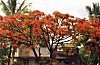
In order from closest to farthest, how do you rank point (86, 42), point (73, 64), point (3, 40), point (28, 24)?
1. point (28, 24)
2. point (3, 40)
3. point (86, 42)
4. point (73, 64)

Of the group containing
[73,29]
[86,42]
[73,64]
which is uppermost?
[73,29]

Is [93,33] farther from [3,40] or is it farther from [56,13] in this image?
[3,40]

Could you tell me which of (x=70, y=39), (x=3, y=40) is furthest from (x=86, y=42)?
(x=3, y=40)

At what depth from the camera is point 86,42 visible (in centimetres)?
3002

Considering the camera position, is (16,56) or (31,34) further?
(16,56)

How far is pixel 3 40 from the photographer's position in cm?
2816

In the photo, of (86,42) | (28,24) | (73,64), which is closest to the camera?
(28,24)

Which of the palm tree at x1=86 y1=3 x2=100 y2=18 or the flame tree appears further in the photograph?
the palm tree at x1=86 y1=3 x2=100 y2=18

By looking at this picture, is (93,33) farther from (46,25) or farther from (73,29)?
(46,25)

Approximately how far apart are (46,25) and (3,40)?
171 inches

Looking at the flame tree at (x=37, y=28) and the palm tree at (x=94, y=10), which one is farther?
the palm tree at (x=94, y=10)

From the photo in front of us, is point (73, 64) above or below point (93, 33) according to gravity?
below

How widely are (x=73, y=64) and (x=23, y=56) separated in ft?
21.2

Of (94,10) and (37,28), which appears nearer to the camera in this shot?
(37,28)
